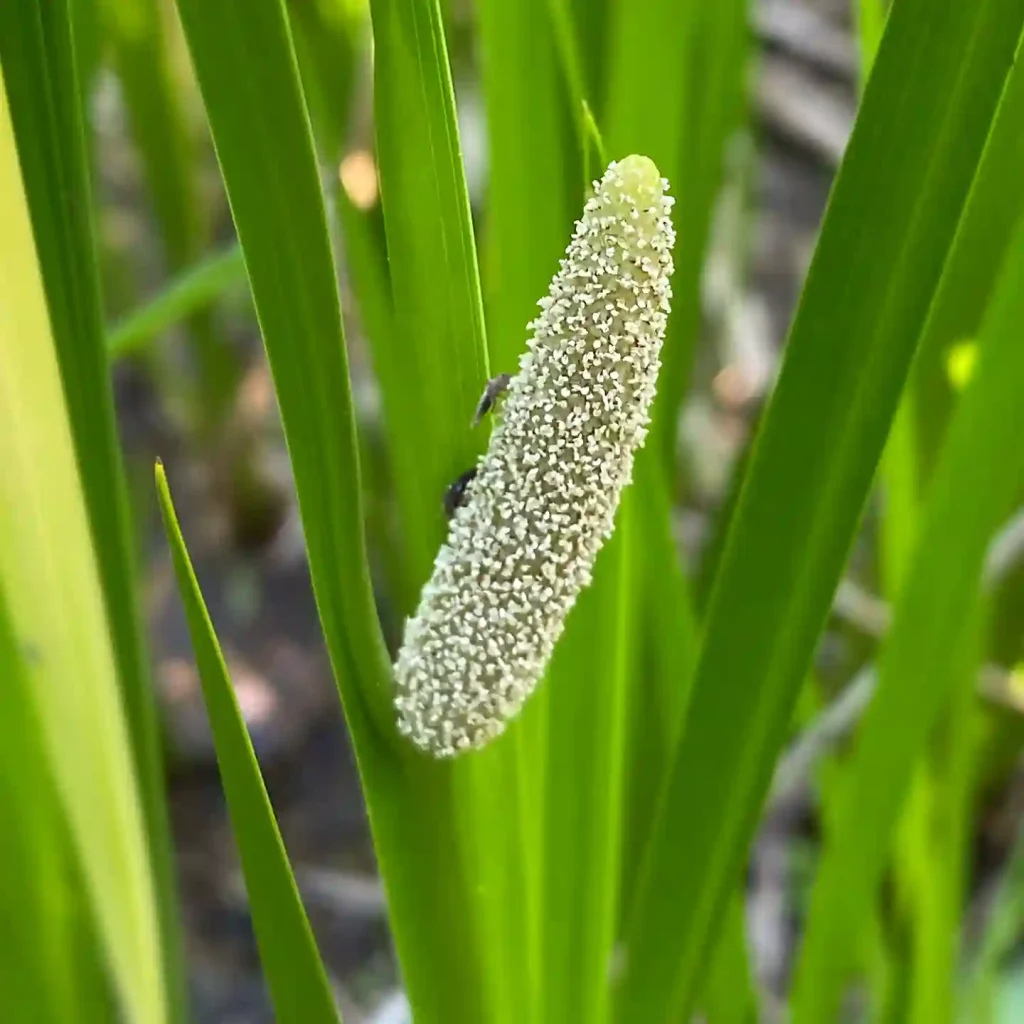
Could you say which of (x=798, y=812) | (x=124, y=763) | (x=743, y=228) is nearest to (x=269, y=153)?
(x=124, y=763)

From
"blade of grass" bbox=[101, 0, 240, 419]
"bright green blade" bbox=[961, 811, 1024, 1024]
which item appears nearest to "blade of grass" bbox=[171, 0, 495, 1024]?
"bright green blade" bbox=[961, 811, 1024, 1024]

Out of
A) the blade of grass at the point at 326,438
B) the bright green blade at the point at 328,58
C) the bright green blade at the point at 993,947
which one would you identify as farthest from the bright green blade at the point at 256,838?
the bright green blade at the point at 993,947

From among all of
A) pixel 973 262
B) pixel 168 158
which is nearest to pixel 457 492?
pixel 973 262

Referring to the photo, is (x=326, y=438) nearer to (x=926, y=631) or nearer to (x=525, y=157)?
(x=525, y=157)

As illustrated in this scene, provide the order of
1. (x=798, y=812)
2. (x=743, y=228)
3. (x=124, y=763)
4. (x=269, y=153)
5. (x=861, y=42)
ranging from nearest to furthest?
(x=269, y=153)
(x=124, y=763)
(x=861, y=42)
(x=798, y=812)
(x=743, y=228)

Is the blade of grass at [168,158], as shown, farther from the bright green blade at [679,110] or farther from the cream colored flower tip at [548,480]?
the cream colored flower tip at [548,480]

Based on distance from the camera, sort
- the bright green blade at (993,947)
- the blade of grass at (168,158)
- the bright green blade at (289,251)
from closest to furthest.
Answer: the bright green blade at (289,251), the bright green blade at (993,947), the blade of grass at (168,158)

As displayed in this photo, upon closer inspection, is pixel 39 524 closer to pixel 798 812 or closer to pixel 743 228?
pixel 798 812
